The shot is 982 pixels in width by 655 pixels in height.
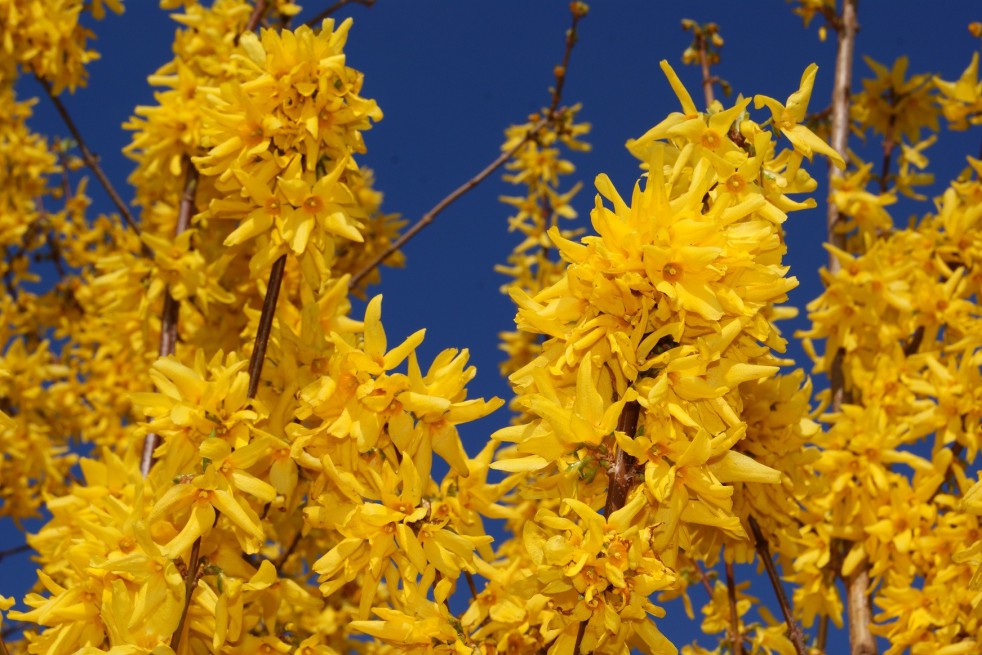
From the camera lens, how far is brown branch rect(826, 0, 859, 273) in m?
4.27

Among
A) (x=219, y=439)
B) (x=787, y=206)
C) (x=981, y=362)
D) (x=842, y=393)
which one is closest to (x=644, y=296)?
(x=787, y=206)

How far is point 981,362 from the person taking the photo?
3043 millimetres

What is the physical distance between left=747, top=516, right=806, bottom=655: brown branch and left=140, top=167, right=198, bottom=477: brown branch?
165cm


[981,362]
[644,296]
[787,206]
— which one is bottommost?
[644,296]

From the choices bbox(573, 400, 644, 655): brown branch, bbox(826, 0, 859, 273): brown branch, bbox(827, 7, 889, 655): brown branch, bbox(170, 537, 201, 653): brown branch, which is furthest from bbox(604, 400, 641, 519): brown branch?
bbox(826, 0, 859, 273): brown branch

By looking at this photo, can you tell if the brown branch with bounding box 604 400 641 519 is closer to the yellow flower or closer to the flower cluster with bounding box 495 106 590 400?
the yellow flower

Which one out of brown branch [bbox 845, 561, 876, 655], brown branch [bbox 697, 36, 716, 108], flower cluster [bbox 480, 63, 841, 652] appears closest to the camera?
flower cluster [bbox 480, 63, 841, 652]

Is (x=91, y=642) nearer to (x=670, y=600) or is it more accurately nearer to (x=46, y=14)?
(x=670, y=600)

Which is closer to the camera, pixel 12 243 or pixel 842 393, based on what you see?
pixel 842 393

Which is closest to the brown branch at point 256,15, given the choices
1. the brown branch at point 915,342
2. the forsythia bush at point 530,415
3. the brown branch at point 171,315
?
the forsythia bush at point 530,415

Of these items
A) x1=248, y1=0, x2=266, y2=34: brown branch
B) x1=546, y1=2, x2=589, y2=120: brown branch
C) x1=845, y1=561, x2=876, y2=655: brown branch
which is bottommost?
x1=845, y1=561, x2=876, y2=655: brown branch

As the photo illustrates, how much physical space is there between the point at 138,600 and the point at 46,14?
11.0 feet

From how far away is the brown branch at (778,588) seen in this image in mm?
2191

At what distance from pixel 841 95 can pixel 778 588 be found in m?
2.90
